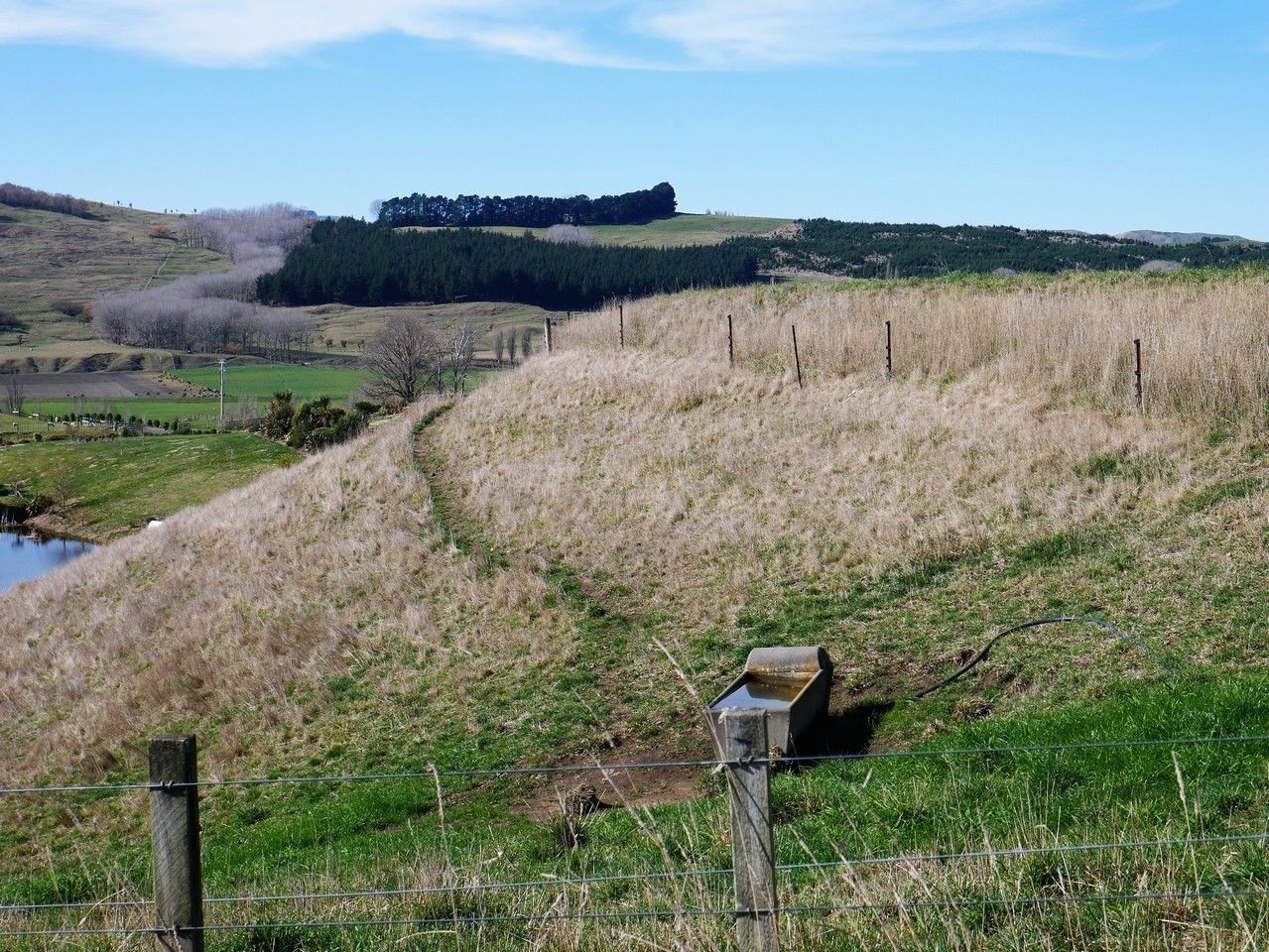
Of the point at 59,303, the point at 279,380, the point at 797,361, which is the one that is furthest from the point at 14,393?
the point at 797,361

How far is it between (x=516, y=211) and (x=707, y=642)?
169832 mm

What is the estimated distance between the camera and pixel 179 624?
77.2 ft

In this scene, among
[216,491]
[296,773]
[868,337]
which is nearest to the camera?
[296,773]

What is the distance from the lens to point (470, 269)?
137 meters

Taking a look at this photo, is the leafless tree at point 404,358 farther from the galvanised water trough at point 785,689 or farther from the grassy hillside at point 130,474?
the galvanised water trough at point 785,689

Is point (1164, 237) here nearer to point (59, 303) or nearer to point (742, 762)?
point (742, 762)

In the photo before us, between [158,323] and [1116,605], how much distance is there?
151598 millimetres

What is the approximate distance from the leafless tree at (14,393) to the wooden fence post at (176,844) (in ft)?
348

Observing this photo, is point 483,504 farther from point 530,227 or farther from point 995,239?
point 530,227

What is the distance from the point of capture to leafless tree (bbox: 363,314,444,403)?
6100 centimetres

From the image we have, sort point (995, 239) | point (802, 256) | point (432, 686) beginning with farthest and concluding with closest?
point (802, 256) → point (995, 239) → point (432, 686)

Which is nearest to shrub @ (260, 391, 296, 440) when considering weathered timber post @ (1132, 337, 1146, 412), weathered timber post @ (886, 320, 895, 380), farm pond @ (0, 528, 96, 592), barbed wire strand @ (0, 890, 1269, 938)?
farm pond @ (0, 528, 96, 592)

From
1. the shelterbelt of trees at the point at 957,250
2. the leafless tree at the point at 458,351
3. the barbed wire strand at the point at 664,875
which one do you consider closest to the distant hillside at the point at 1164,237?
the shelterbelt of trees at the point at 957,250

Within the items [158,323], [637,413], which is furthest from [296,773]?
[158,323]
